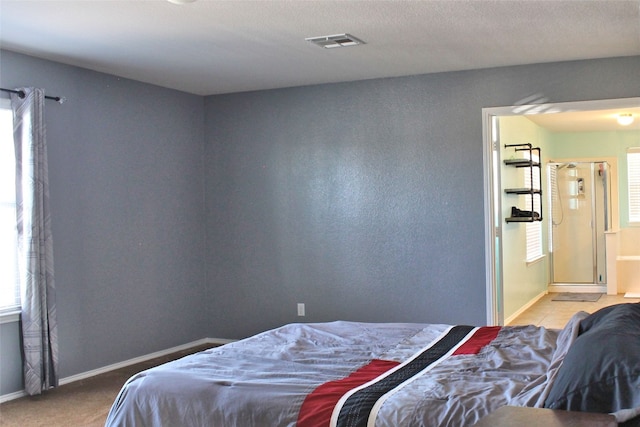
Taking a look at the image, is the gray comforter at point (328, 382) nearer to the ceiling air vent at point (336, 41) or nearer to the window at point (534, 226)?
the ceiling air vent at point (336, 41)

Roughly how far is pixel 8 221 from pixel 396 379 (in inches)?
132

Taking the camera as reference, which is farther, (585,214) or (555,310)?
(585,214)

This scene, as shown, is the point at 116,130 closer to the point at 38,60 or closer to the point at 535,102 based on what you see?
the point at 38,60

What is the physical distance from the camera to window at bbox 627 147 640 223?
9.86 meters

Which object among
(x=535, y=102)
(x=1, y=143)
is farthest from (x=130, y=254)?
(x=535, y=102)

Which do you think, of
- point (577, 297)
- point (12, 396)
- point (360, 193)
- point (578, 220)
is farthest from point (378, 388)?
point (578, 220)

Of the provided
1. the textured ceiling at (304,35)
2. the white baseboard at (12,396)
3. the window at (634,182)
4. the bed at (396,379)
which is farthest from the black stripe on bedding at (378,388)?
the window at (634,182)

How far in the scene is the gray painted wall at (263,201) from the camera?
17.9 ft

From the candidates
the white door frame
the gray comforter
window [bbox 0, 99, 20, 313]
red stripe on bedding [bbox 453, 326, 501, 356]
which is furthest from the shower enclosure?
window [bbox 0, 99, 20, 313]

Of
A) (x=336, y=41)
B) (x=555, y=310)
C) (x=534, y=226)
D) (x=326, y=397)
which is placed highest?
(x=336, y=41)

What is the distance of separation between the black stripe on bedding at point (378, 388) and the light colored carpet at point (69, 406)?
86.1 inches

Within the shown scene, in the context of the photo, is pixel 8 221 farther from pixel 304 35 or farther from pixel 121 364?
pixel 304 35

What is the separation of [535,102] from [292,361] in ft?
11.2

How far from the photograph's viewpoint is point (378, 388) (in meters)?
2.65
